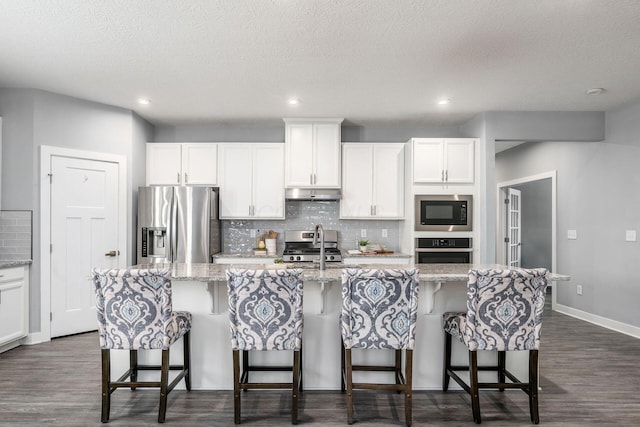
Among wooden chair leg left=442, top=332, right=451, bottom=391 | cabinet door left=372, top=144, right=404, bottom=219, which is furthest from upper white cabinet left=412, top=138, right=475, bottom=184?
wooden chair leg left=442, top=332, right=451, bottom=391

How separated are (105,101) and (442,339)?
166 inches

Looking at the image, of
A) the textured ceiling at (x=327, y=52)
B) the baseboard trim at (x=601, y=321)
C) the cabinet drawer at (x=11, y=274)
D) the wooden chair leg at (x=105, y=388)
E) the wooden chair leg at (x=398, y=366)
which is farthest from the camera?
the baseboard trim at (x=601, y=321)

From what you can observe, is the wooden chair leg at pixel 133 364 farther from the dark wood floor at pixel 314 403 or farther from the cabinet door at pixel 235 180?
the cabinet door at pixel 235 180

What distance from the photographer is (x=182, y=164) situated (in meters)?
4.99

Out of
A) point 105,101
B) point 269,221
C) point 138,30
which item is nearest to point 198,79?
point 138,30

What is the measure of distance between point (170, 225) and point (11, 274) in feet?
5.03

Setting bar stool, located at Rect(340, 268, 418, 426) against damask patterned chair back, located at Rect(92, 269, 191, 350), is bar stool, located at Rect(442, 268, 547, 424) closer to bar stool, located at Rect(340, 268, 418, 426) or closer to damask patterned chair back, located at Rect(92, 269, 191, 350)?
bar stool, located at Rect(340, 268, 418, 426)

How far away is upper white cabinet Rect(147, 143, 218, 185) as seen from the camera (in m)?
4.98

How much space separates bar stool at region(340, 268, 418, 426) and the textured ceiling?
66.9 inches

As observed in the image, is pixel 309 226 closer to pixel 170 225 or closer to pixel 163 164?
pixel 170 225

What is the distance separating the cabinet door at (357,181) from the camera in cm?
501

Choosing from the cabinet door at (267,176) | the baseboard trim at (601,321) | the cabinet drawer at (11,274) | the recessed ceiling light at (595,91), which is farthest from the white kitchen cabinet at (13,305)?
the baseboard trim at (601,321)

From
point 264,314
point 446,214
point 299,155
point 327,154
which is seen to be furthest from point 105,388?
point 446,214

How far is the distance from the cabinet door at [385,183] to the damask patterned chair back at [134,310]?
3285 mm
